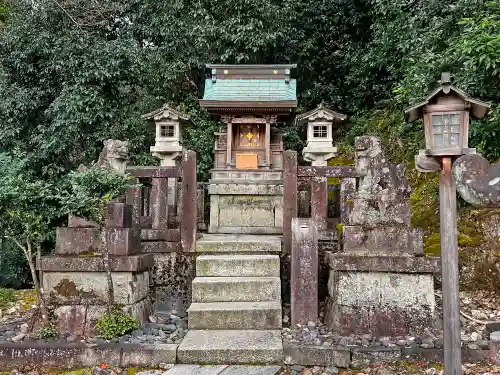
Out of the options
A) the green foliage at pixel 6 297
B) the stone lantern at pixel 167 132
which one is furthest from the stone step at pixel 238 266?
the stone lantern at pixel 167 132

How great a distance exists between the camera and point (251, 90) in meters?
11.2

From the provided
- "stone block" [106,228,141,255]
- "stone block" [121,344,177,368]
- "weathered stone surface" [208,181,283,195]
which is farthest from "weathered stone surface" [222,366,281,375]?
"weathered stone surface" [208,181,283,195]

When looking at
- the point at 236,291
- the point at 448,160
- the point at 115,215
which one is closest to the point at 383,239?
the point at 448,160

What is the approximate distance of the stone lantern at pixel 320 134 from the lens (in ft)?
35.7

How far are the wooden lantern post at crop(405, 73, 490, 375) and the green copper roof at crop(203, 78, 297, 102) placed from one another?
7067 mm

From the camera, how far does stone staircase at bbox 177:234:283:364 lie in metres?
4.14

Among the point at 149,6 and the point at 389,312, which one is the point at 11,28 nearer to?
the point at 149,6

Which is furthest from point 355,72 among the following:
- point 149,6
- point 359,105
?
point 149,6

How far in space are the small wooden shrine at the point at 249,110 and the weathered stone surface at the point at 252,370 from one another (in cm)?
710

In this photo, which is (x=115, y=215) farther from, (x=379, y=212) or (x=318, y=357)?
(x=379, y=212)

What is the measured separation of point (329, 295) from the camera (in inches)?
213

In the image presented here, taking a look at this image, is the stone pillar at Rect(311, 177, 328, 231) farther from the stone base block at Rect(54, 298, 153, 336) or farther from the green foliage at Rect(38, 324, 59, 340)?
the green foliage at Rect(38, 324, 59, 340)

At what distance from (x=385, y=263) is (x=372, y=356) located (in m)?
1.07

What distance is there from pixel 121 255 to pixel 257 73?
8167mm
